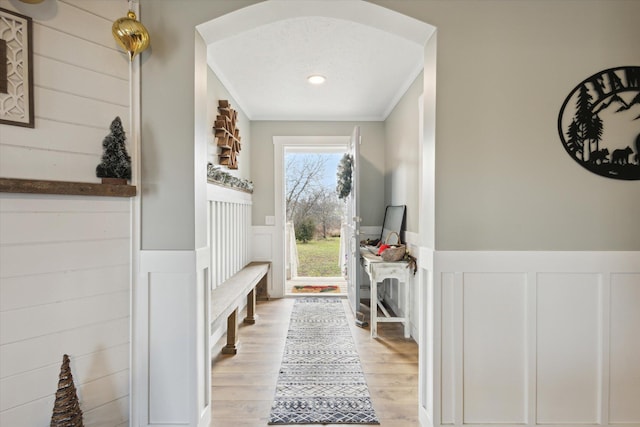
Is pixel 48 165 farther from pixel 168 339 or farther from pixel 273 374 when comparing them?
pixel 273 374

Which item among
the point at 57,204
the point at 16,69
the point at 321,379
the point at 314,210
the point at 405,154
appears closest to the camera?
the point at 16,69

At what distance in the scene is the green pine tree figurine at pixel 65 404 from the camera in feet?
4.26

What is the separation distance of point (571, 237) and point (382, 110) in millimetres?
2826

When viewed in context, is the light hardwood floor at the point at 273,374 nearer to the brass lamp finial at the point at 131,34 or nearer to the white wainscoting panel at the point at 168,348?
the white wainscoting panel at the point at 168,348

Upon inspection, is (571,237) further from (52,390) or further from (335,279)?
(335,279)

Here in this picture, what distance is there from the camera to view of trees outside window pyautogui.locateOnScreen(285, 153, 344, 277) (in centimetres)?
513

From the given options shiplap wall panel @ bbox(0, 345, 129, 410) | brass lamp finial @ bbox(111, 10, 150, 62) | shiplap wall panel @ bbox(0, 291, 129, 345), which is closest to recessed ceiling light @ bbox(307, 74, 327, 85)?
brass lamp finial @ bbox(111, 10, 150, 62)

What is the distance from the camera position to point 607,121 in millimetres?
1578

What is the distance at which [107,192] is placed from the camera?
1496mm

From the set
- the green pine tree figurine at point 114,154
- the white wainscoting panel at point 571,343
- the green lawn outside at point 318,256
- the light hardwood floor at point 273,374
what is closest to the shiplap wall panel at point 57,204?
the green pine tree figurine at point 114,154

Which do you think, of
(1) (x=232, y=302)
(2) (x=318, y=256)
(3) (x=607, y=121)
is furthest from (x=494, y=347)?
(2) (x=318, y=256)

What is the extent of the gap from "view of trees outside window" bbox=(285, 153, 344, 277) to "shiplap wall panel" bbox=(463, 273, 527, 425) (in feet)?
12.0

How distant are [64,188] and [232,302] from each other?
139cm

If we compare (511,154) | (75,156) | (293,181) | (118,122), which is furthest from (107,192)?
(293,181)
